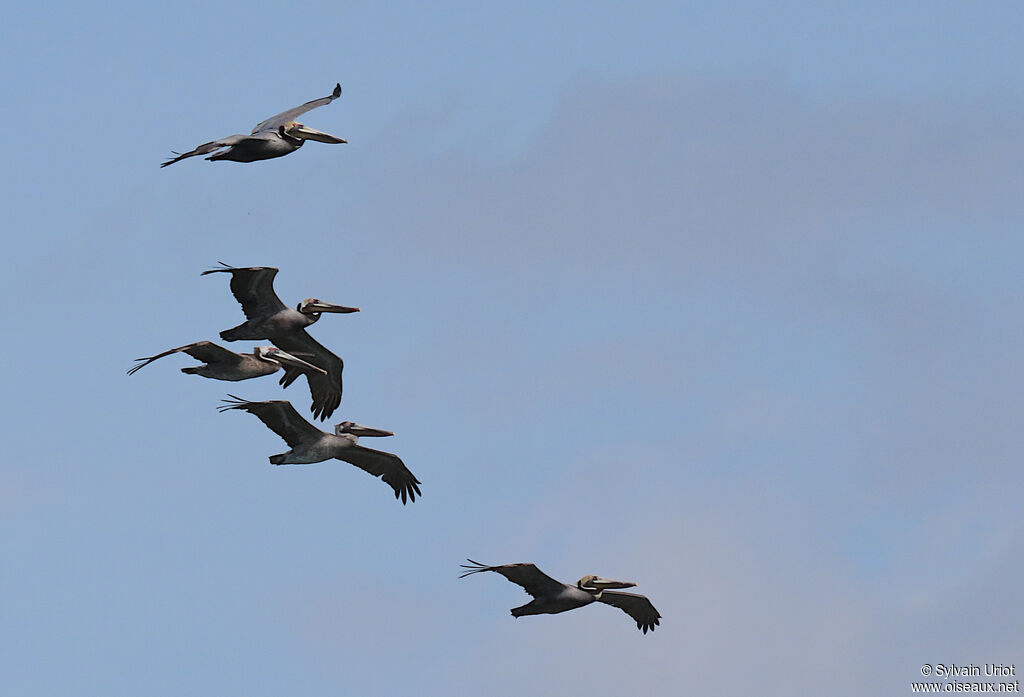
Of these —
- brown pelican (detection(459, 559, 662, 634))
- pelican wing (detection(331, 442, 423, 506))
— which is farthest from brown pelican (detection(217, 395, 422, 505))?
brown pelican (detection(459, 559, 662, 634))

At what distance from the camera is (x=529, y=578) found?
119 ft

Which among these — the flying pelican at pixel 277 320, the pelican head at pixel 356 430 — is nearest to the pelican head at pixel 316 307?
the flying pelican at pixel 277 320

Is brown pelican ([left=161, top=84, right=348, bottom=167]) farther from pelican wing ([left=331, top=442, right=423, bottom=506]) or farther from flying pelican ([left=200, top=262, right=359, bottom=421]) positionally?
pelican wing ([left=331, top=442, right=423, bottom=506])

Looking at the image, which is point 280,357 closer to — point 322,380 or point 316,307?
point 316,307

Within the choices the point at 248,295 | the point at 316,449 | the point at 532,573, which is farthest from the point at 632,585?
the point at 248,295

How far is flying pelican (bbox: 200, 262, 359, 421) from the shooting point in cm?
3541

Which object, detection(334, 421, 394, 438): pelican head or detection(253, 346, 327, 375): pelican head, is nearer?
detection(253, 346, 327, 375): pelican head

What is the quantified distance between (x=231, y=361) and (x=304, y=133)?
185 inches

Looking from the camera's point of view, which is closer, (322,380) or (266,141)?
(266,141)

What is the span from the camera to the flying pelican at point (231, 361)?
3350 centimetres

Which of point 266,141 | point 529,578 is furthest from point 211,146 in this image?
point 529,578

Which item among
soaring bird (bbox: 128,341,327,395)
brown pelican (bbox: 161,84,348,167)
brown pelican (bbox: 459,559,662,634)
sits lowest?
brown pelican (bbox: 459,559,662,634)

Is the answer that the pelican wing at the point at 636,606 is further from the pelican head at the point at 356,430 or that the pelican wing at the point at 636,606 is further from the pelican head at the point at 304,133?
the pelican head at the point at 304,133

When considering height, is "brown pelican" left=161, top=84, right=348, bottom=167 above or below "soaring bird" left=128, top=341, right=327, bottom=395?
above
